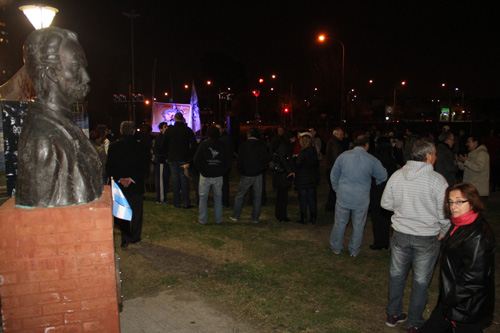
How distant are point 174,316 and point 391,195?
2.82 meters

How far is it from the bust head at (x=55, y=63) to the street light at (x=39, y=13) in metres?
5.34

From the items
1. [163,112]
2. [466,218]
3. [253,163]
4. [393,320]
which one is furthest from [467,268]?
[163,112]

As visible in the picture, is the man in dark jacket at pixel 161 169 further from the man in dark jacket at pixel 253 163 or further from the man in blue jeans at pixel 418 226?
the man in blue jeans at pixel 418 226

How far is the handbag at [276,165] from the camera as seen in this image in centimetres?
849

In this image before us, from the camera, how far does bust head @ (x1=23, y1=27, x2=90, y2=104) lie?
8.66 ft

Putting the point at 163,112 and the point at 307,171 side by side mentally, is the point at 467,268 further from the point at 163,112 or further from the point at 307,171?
the point at 163,112

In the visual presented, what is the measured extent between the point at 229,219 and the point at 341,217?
308 cm

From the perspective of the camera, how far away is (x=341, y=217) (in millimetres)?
6453

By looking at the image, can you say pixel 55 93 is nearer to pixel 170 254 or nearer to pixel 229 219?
pixel 170 254

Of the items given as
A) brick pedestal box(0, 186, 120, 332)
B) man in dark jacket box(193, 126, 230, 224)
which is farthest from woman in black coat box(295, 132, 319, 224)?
brick pedestal box(0, 186, 120, 332)

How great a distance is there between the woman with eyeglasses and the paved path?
2014 millimetres

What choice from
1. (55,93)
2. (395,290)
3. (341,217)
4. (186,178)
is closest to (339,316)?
(395,290)

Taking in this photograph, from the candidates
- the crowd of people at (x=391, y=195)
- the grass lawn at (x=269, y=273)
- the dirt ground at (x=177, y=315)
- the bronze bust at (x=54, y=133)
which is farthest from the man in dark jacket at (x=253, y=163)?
the bronze bust at (x=54, y=133)

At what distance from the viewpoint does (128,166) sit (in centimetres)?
645
